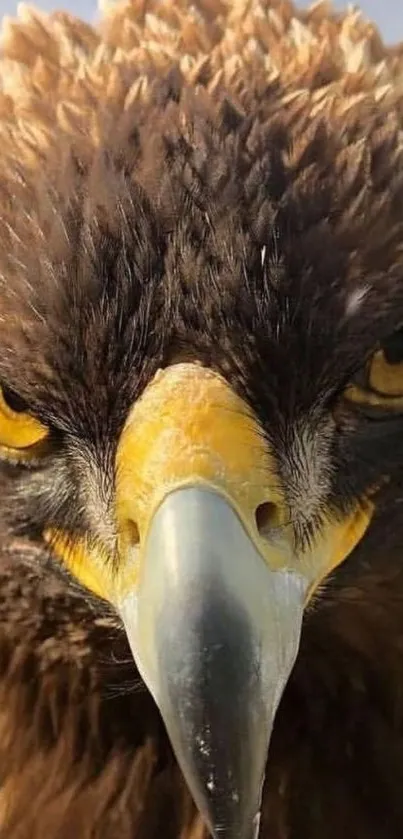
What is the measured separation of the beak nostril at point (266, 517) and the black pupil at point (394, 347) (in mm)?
A: 325

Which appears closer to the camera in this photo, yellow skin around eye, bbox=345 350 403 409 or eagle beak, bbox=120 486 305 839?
eagle beak, bbox=120 486 305 839

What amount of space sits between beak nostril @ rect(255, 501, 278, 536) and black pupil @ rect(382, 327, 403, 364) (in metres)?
0.33

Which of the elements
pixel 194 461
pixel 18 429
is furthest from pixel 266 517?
pixel 18 429

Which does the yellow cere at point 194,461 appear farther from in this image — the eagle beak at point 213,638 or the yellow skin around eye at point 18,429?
the yellow skin around eye at point 18,429

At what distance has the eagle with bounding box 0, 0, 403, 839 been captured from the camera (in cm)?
191

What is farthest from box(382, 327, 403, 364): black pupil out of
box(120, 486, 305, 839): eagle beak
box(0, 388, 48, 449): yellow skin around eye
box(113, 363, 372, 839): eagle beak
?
box(0, 388, 48, 449): yellow skin around eye

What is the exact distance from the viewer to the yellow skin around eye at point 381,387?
7.07ft

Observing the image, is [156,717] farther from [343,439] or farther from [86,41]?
[86,41]

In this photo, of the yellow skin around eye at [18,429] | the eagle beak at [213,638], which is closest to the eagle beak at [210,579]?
the eagle beak at [213,638]

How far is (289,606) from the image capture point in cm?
195

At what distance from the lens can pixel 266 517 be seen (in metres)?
1.97

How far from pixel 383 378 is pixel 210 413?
324 mm

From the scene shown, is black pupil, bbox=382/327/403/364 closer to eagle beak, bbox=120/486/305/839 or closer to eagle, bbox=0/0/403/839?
eagle, bbox=0/0/403/839

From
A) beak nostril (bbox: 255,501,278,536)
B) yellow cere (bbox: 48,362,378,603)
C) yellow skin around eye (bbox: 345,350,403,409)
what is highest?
yellow skin around eye (bbox: 345,350,403,409)
